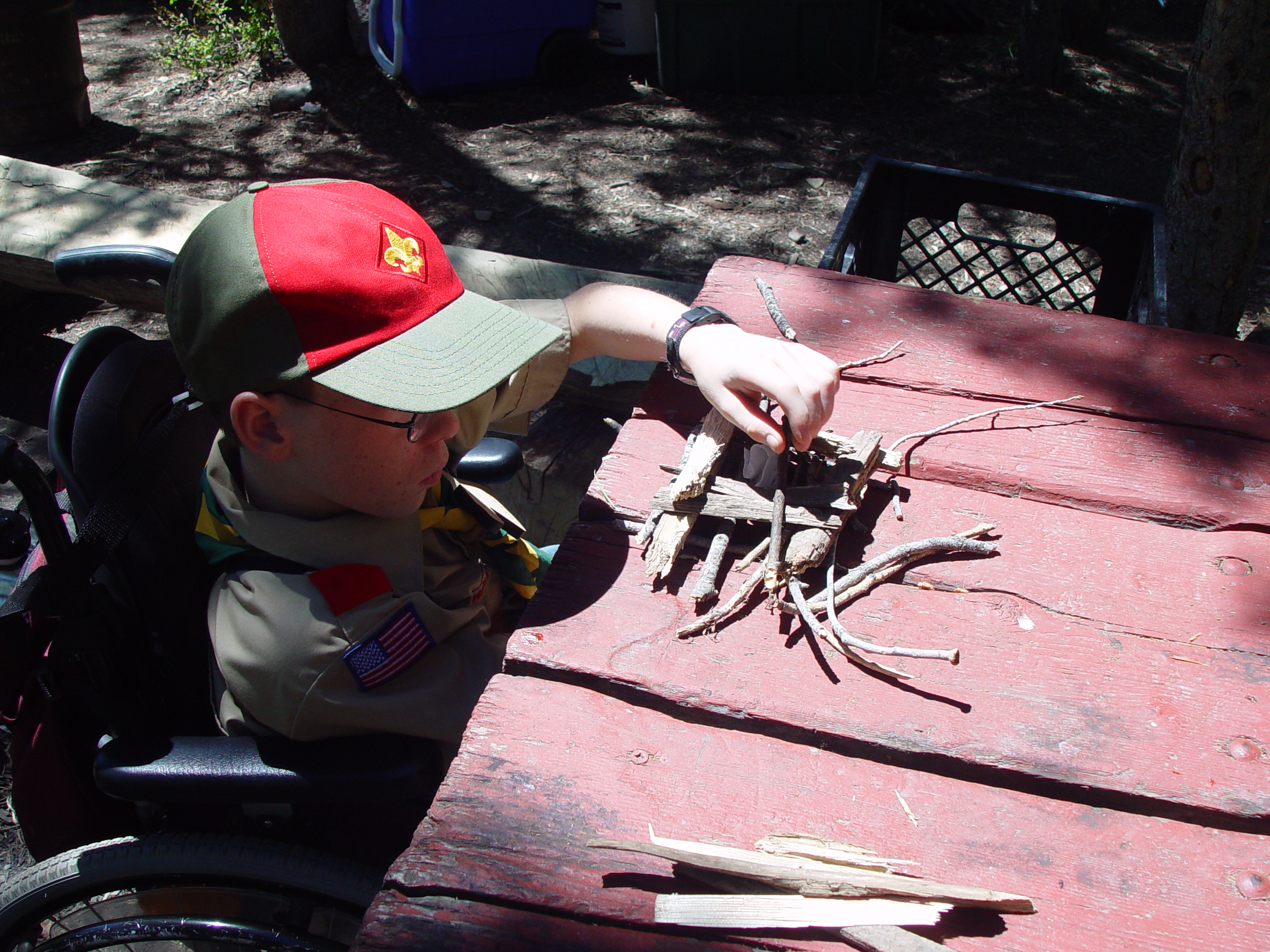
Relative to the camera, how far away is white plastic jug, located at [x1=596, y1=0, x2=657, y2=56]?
678 cm

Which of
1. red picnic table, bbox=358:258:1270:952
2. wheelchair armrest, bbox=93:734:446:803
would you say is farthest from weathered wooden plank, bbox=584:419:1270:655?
wheelchair armrest, bbox=93:734:446:803

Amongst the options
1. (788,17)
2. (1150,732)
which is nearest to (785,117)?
(788,17)

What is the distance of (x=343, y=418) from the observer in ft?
4.23

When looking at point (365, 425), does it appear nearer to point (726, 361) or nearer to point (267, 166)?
point (726, 361)

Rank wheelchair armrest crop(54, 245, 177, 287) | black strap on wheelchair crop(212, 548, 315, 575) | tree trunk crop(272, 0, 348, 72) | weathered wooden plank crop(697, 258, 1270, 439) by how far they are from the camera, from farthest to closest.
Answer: tree trunk crop(272, 0, 348, 72)
wheelchair armrest crop(54, 245, 177, 287)
weathered wooden plank crop(697, 258, 1270, 439)
black strap on wheelchair crop(212, 548, 315, 575)

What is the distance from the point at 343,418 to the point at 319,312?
15 centimetres

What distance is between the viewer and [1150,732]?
0.99 metres

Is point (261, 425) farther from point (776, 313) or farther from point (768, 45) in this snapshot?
point (768, 45)

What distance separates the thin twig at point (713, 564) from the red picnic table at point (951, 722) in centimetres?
2

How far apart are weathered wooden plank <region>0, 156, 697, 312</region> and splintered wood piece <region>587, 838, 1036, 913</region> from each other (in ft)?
7.87

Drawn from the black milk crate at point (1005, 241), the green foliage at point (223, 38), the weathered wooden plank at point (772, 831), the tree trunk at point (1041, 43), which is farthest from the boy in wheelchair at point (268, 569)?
the green foliage at point (223, 38)

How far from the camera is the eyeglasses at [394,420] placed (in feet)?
4.17

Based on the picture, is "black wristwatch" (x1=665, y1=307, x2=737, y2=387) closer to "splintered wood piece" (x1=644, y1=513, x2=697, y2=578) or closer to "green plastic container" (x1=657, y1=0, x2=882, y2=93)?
"splintered wood piece" (x1=644, y1=513, x2=697, y2=578)

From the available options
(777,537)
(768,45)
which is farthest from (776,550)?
(768,45)
